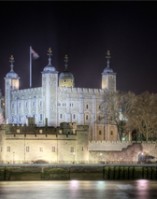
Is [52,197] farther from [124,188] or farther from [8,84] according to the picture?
[8,84]

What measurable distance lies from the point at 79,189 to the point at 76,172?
29.5 feet

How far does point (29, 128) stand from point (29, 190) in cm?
2348

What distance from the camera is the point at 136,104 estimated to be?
120562mm

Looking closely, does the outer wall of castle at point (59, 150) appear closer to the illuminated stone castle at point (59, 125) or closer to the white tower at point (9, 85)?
the illuminated stone castle at point (59, 125)

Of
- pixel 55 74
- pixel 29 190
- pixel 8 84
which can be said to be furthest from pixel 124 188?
pixel 8 84

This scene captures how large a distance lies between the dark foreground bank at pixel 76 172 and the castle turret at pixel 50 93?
41370 millimetres

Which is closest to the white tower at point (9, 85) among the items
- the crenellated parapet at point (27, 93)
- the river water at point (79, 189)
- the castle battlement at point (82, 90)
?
the crenellated parapet at point (27, 93)

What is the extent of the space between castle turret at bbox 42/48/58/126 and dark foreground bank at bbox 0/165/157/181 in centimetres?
4137

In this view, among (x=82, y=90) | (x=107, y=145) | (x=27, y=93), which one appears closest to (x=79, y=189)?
(x=107, y=145)

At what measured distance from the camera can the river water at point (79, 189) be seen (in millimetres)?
80688

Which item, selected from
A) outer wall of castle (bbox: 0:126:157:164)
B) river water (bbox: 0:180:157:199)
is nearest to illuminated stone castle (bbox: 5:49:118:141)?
outer wall of castle (bbox: 0:126:157:164)

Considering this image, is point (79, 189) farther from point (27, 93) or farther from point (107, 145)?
point (27, 93)

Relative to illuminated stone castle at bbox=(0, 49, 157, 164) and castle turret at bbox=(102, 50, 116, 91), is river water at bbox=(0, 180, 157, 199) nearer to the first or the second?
illuminated stone castle at bbox=(0, 49, 157, 164)

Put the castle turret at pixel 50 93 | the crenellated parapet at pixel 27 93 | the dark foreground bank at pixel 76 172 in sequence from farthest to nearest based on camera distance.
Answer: the crenellated parapet at pixel 27 93, the castle turret at pixel 50 93, the dark foreground bank at pixel 76 172
